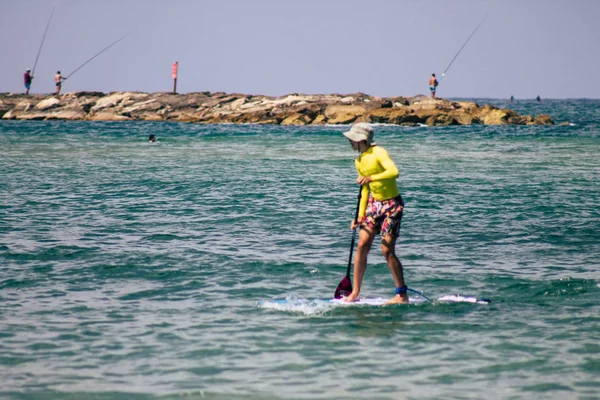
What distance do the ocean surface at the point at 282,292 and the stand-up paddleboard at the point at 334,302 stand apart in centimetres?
6

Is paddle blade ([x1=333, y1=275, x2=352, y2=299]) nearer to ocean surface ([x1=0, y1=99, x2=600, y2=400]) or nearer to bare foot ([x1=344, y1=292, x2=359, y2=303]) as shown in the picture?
bare foot ([x1=344, y1=292, x2=359, y2=303])

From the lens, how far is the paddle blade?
9000 millimetres

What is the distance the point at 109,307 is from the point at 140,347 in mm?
1627

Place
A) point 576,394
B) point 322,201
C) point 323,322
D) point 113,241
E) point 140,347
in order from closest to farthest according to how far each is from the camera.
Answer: point 576,394 < point 140,347 < point 323,322 < point 113,241 < point 322,201

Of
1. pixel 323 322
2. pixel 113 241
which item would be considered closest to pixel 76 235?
pixel 113 241

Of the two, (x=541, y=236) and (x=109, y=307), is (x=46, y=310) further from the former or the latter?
(x=541, y=236)

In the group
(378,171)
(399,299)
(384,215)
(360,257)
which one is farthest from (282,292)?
(378,171)

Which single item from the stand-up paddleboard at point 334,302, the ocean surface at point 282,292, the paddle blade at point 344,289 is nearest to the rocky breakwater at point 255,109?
the ocean surface at point 282,292

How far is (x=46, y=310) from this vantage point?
8578 millimetres

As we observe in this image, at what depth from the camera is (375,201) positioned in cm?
870

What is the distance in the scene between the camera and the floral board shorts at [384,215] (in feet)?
28.3

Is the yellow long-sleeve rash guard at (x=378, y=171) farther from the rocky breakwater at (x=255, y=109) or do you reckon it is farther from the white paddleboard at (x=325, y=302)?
the rocky breakwater at (x=255, y=109)

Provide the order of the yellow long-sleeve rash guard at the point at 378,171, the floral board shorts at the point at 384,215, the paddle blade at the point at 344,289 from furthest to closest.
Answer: the paddle blade at the point at 344,289 < the floral board shorts at the point at 384,215 < the yellow long-sleeve rash guard at the point at 378,171

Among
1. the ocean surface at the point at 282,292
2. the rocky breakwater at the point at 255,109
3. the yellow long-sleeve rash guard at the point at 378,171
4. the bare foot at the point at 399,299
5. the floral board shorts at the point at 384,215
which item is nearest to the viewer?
the ocean surface at the point at 282,292
